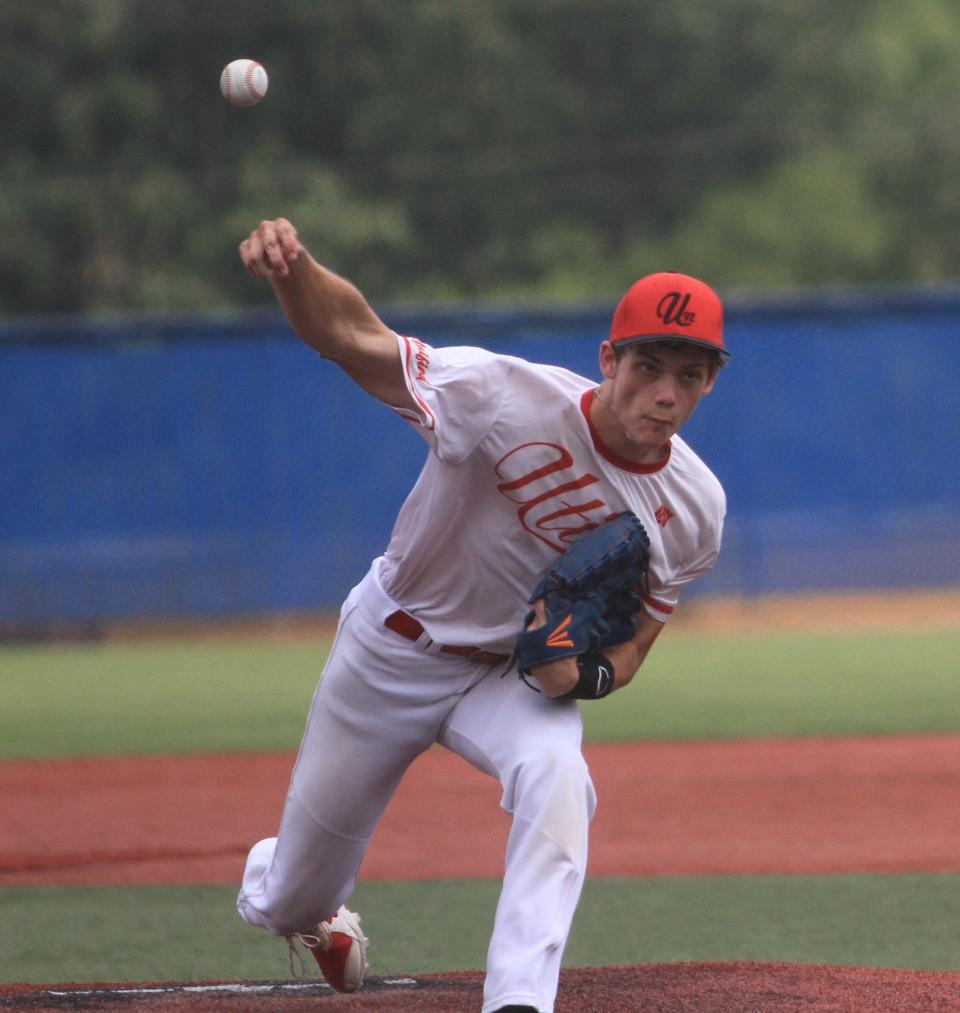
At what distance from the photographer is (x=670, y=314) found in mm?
3736

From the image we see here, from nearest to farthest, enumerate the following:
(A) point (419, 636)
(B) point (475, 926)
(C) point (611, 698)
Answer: (A) point (419, 636) → (B) point (475, 926) → (C) point (611, 698)

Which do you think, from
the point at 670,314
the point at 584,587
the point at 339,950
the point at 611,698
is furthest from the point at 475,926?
the point at 611,698

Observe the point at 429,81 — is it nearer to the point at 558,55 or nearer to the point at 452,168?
the point at 452,168

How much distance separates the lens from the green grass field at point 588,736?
507 cm

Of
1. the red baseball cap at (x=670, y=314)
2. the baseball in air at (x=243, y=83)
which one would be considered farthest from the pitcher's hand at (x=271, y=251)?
the red baseball cap at (x=670, y=314)

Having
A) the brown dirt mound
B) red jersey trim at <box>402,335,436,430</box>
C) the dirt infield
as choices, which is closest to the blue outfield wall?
the dirt infield

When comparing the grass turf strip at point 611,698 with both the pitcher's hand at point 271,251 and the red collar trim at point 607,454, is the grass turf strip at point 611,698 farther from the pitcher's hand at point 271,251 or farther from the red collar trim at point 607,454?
the pitcher's hand at point 271,251

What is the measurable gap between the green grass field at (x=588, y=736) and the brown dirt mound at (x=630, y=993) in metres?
0.36

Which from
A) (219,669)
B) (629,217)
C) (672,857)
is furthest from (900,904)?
(629,217)

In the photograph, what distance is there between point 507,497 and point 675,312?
0.55m

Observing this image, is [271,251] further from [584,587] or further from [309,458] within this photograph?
[309,458]

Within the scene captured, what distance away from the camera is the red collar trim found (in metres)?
3.88

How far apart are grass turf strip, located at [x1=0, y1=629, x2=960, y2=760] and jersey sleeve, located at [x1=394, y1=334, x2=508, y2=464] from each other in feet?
20.3

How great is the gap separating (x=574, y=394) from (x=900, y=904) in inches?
99.7
